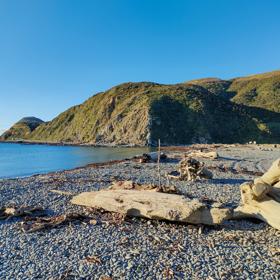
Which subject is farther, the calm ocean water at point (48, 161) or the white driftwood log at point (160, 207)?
the calm ocean water at point (48, 161)

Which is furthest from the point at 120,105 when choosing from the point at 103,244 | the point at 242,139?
the point at 103,244

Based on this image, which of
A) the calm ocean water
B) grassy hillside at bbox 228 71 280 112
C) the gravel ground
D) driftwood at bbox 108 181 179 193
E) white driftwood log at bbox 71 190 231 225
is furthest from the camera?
grassy hillside at bbox 228 71 280 112

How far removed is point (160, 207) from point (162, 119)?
89446 mm

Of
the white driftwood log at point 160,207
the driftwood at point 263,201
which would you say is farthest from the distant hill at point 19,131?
the driftwood at point 263,201

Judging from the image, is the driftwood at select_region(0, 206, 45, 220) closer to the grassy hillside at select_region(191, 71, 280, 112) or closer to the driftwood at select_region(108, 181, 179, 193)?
the driftwood at select_region(108, 181, 179, 193)

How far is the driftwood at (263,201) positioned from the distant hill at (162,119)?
79428 millimetres

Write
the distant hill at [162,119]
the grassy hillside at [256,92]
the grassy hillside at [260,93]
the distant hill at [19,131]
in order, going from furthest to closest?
the distant hill at [19,131], the grassy hillside at [256,92], the grassy hillside at [260,93], the distant hill at [162,119]

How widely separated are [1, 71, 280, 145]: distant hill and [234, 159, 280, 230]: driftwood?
7943 centimetres

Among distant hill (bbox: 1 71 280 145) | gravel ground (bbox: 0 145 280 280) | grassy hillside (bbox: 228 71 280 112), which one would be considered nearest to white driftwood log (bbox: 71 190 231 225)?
gravel ground (bbox: 0 145 280 280)

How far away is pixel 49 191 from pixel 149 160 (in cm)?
1645

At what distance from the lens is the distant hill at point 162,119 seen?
93.9 meters

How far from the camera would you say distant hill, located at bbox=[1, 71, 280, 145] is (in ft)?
308

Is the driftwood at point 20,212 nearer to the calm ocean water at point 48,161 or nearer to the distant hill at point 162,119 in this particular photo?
the calm ocean water at point 48,161

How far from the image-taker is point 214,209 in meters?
9.42
